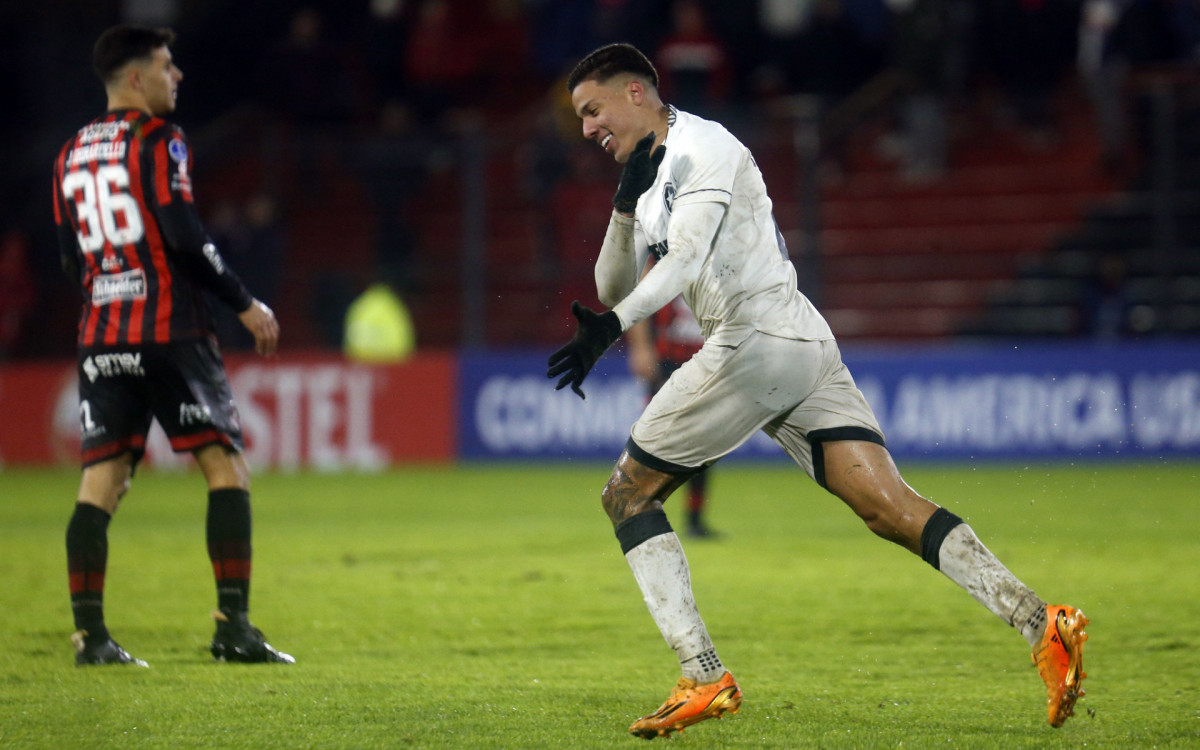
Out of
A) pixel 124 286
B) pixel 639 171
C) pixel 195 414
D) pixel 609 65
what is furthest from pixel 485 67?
pixel 639 171

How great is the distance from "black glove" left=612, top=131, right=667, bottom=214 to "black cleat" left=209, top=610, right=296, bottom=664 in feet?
7.50

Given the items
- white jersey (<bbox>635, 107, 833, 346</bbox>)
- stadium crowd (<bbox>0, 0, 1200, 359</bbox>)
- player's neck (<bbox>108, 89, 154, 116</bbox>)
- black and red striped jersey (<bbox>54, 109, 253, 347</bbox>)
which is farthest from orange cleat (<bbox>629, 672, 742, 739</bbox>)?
stadium crowd (<bbox>0, 0, 1200, 359</bbox>)

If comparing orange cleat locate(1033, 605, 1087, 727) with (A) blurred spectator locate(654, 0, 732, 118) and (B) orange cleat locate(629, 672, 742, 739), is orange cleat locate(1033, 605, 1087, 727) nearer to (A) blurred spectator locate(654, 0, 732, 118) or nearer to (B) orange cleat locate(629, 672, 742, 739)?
(B) orange cleat locate(629, 672, 742, 739)

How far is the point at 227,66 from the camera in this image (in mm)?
21625

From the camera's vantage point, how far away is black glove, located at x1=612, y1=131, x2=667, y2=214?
4.78 m

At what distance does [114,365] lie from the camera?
5.80 meters

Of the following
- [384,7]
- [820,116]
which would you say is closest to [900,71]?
[820,116]

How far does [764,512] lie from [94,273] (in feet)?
22.3

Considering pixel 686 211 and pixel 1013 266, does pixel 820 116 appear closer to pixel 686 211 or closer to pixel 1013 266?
pixel 1013 266

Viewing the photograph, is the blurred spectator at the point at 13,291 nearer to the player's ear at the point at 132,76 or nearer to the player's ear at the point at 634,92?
the player's ear at the point at 132,76

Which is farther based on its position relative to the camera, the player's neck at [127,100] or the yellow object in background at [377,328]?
the yellow object in background at [377,328]

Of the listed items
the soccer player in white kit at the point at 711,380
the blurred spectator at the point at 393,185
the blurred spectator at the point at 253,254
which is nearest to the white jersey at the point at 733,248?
the soccer player in white kit at the point at 711,380

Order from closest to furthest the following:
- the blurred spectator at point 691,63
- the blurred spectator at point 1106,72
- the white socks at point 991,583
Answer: the white socks at point 991,583, the blurred spectator at point 1106,72, the blurred spectator at point 691,63

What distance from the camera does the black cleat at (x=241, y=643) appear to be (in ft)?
19.0
